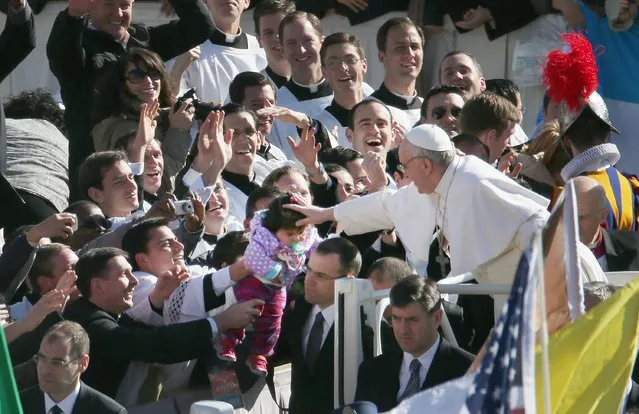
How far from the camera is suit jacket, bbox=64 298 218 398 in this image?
25.2 ft

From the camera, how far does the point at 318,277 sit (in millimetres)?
7988

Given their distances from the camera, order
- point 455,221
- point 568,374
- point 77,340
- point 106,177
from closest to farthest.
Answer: point 568,374
point 77,340
point 455,221
point 106,177

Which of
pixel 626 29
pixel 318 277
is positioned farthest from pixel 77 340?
pixel 626 29

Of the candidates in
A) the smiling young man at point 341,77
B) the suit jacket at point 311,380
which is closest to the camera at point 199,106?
the smiling young man at point 341,77

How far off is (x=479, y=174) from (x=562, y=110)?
1.35m

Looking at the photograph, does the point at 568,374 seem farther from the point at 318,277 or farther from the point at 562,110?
the point at 562,110

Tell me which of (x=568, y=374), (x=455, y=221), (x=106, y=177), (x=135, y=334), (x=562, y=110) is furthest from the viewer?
(x=562, y=110)

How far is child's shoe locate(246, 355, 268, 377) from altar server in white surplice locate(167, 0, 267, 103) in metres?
3.55

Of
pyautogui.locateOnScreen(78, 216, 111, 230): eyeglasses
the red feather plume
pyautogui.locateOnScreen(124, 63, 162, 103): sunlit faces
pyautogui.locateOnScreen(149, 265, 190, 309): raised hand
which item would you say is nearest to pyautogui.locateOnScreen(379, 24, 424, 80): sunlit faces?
the red feather plume

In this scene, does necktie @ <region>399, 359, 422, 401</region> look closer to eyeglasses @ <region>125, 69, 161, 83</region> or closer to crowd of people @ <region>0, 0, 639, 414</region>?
crowd of people @ <region>0, 0, 639, 414</region>

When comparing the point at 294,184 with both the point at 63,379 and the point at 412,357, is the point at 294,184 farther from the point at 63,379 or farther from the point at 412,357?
the point at 63,379

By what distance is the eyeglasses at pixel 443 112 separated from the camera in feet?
34.0

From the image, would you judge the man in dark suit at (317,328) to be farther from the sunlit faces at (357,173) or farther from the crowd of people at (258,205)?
the sunlit faces at (357,173)

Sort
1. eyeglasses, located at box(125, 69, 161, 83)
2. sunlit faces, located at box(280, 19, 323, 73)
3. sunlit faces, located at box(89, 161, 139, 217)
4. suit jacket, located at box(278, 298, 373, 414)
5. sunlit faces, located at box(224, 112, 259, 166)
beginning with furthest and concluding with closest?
sunlit faces, located at box(280, 19, 323, 73) < sunlit faces, located at box(224, 112, 259, 166) < eyeglasses, located at box(125, 69, 161, 83) < sunlit faces, located at box(89, 161, 139, 217) < suit jacket, located at box(278, 298, 373, 414)
